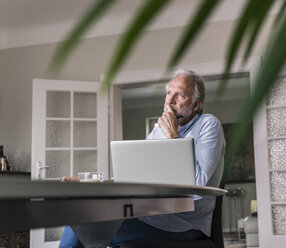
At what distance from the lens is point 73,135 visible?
5660 millimetres

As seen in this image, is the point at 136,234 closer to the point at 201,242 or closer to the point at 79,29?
the point at 201,242

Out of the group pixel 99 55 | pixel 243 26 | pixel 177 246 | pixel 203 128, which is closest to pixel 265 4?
pixel 243 26

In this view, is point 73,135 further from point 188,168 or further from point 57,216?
point 57,216

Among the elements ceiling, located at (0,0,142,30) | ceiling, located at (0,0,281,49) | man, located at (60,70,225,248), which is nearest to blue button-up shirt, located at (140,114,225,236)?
man, located at (60,70,225,248)

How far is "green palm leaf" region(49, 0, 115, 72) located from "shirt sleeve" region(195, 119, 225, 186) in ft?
6.40

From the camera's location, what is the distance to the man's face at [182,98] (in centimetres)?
269

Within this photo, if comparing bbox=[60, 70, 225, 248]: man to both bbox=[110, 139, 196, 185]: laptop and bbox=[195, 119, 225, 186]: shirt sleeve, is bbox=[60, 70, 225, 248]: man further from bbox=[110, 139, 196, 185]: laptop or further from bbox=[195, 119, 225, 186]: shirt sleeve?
bbox=[110, 139, 196, 185]: laptop

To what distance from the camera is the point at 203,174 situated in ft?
7.01

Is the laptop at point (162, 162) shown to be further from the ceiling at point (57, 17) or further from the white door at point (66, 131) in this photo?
the white door at point (66, 131)

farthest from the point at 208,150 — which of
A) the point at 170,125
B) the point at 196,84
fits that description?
the point at 196,84

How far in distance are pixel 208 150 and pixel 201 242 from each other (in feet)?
1.34

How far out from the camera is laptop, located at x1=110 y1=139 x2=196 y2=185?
1876 mm

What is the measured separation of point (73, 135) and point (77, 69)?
0.79m

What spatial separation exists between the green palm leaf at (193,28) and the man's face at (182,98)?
2.48 meters
